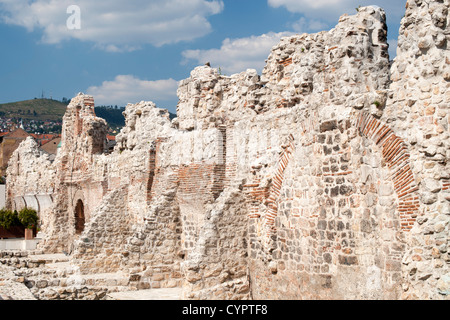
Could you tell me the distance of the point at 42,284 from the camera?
469 inches

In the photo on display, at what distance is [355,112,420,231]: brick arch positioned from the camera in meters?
6.27

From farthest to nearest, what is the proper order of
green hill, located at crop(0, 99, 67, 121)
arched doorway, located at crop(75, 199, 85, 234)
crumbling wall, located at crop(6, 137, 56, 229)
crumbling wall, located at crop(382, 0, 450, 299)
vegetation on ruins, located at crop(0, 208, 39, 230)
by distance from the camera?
green hill, located at crop(0, 99, 67, 121)
vegetation on ruins, located at crop(0, 208, 39, 230)
crumbling wall, located at crop(6, 137, 56, 229)
arched doorway, located at crop(75, 199, 85, 234)
crumbling wall, located at crop(382, 0, 450, 299)

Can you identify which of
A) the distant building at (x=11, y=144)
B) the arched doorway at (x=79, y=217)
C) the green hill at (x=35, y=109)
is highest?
the green hill at (x=35, y=109)

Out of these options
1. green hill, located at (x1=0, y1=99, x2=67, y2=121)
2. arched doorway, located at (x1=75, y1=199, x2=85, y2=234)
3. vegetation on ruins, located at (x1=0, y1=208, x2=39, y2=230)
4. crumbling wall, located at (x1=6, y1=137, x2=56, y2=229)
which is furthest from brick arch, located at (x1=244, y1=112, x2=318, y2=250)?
green hill, located at (x1=0, y1=99, x2=67, y2=121)

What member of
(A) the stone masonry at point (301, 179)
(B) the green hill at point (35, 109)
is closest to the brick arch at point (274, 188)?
(A) the stone masonry at point (301, 179)

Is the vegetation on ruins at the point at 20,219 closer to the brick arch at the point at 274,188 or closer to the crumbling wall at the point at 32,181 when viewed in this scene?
the crumbling wall at the point at 32,181

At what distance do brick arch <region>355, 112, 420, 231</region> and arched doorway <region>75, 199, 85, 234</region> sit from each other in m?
15.3

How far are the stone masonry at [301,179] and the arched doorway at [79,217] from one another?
5067 millimetres

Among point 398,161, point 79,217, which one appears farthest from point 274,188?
point 79,217

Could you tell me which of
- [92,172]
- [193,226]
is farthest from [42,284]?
[92,172]

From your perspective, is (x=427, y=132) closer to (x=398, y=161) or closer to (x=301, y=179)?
(x=398, y=161)

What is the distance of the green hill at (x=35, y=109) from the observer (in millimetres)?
115250

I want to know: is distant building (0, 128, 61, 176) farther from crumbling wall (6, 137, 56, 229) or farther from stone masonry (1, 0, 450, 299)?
stone masonry (1, 0, 450, 299)

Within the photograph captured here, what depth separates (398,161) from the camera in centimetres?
651
